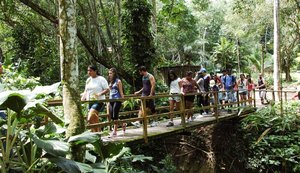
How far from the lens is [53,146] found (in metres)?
3.21

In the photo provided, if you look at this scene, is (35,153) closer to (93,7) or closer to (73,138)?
(73,138)

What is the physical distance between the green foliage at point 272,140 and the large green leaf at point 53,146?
23.5ft

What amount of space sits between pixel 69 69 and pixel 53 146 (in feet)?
3.93

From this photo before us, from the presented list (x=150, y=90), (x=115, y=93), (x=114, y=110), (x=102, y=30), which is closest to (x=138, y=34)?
(x=102, y=30)

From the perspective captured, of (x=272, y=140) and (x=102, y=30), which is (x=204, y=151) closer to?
(x=272, y=140)

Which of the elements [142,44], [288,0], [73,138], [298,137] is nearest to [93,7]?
[142,44]

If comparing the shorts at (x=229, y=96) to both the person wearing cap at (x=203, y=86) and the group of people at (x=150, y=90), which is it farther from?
the person wearing cap at (x=203, y=86)

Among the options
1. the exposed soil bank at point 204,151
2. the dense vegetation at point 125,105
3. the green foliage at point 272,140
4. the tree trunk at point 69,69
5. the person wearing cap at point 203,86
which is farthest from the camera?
the person wearing cap at point 203,86

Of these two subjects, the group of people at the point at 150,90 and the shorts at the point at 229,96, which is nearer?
the group of people at the point at 150,90

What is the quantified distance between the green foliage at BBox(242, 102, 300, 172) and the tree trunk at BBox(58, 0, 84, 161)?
6626 mm

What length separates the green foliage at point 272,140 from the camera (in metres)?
8.89

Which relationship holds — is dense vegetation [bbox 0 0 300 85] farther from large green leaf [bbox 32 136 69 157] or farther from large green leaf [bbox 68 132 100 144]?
large green leaf [bbox 32 136 69 157]

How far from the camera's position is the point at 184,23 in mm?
24703

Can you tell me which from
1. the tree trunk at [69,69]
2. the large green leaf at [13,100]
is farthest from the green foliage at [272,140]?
the large green leaf at [13,100]
